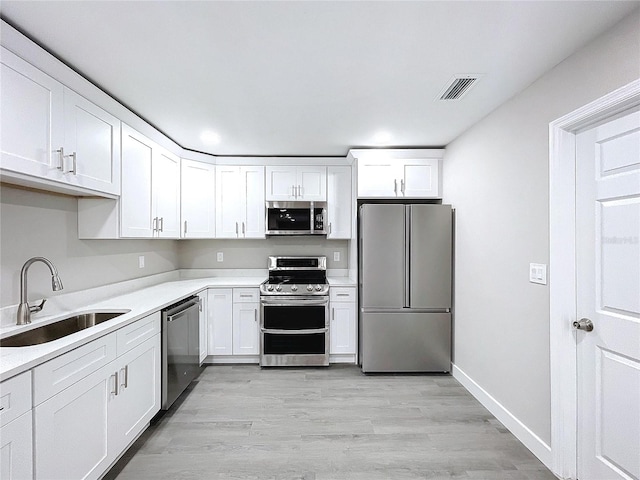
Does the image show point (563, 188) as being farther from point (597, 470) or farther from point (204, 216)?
point (204, 216)

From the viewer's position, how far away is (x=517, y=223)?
91.8 inches

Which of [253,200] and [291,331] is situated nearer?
[291,331]

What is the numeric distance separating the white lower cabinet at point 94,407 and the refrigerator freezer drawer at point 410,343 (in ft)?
6.89

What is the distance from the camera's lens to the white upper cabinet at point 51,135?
5.13 feet

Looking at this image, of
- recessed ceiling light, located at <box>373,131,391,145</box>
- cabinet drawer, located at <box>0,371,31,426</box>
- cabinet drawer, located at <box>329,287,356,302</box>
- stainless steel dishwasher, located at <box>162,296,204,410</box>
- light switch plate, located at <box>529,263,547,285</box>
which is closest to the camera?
cabinet drawer, located at <box>0,371,31,426</box>

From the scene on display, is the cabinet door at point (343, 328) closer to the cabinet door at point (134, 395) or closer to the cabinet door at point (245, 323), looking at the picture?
the cabinet door at point (245, 323)

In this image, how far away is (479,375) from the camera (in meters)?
2.89

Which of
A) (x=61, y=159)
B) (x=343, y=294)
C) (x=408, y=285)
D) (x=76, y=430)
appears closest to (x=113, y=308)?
(x=76, y=430)

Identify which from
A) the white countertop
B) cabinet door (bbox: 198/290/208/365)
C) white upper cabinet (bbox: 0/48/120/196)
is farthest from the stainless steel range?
white upper cabinet (bbox: 0/48/120/196)

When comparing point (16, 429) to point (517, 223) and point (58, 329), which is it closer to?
point (58, 329)

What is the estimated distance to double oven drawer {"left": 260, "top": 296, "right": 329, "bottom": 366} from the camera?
11.8ft

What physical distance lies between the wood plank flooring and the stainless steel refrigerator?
26cm

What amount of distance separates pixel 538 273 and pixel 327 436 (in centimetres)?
183

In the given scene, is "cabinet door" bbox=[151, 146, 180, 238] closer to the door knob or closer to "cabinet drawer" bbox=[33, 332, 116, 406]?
"cabinet drawer" bbox=[33, 332, 116, 406]
